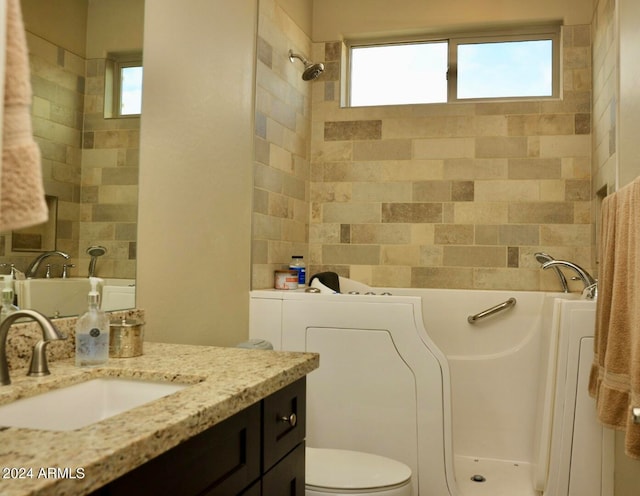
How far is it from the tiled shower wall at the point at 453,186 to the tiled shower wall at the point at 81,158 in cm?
187

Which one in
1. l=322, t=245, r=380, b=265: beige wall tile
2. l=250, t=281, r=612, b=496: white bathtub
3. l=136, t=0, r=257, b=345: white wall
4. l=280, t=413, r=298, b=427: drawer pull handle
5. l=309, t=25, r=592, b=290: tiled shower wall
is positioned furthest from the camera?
l=322, t=245, r=380, b=265: beige wall tile

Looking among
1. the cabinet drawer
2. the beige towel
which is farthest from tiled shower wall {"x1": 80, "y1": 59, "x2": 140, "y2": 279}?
the beige towel

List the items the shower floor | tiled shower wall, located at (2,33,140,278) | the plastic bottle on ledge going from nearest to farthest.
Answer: tiled shower wall, located at (2,33,140,278) < the shower floor < the plastic bottle on ledge

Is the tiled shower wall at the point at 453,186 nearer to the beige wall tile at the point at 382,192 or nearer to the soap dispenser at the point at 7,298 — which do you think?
the beige wall tile at the point at 382,192

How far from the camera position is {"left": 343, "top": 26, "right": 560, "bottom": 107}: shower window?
11.6 feet

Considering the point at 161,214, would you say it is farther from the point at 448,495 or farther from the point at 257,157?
the point at 448,495

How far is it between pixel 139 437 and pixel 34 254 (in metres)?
0.82

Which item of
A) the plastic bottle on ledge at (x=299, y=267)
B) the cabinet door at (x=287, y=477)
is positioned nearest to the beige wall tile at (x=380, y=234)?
the plastic bottle on ledge at (x=299, y=267)

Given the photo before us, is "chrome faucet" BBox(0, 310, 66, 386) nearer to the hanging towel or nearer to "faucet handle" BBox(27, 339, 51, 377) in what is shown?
"faucet handle" BBox(27, 339, 51, 377)

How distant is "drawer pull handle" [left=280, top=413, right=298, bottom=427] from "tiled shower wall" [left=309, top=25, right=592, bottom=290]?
211 centimetres

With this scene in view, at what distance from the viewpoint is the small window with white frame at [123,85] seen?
178 cm

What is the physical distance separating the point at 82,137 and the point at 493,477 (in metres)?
2.45

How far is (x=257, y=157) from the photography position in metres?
2.82

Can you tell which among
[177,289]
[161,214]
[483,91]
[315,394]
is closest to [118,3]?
[161,214]
